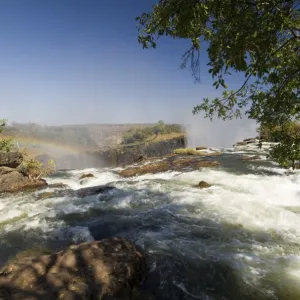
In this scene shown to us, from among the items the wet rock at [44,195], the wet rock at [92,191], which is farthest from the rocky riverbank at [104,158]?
the wet rock at [44,195]

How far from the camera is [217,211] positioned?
1073 centimetres

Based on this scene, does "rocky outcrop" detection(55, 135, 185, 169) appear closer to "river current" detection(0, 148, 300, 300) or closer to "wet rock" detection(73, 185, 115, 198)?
"wet rock" detection(73, 185, 115, 198)

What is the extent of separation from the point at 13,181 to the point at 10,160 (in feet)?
11.0

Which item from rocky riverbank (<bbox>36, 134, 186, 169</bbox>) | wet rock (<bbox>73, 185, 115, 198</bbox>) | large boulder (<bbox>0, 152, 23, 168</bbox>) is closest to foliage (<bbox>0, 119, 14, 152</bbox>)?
large boulder (<bbox>0, 152, 23, 168</bbox>)

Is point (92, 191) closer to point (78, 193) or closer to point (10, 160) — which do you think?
point (78, 193)

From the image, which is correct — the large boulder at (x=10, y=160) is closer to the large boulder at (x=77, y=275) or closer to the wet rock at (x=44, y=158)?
the large boulder at (x=77, y=275)

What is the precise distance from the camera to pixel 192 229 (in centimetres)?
912

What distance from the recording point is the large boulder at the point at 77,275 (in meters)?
4.28

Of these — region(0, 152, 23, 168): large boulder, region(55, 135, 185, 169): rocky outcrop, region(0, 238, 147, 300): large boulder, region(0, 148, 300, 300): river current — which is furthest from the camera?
region(55, 135, 185, 169): rocky outcrop

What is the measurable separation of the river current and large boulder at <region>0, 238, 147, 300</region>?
2.92 feet

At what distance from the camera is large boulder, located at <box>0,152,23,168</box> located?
2109 centimetres

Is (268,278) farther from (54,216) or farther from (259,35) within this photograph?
(54,216)

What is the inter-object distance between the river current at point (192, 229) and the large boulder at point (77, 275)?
0.89 m

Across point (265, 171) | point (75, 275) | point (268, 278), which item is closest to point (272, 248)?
point (268, 278)
